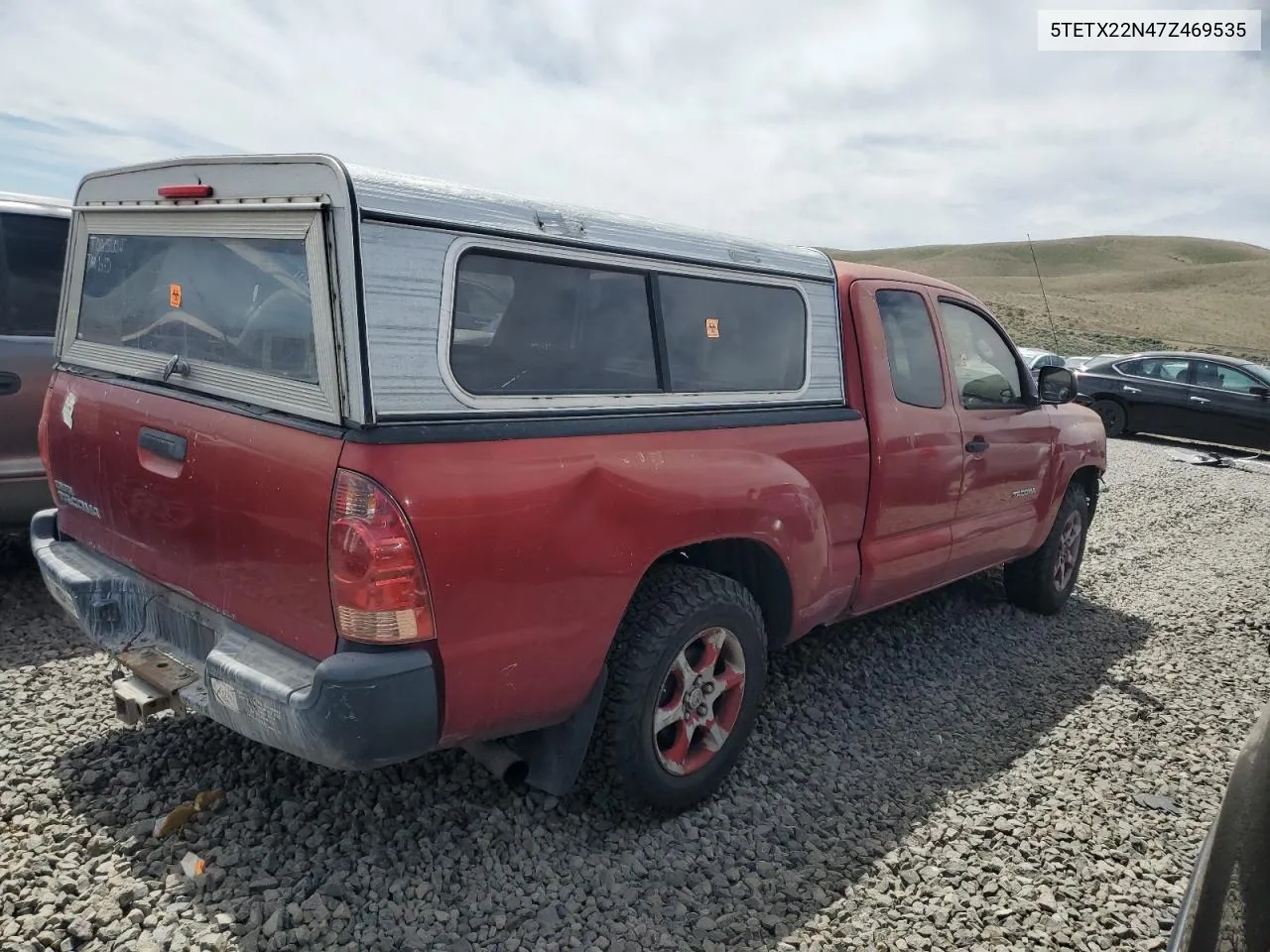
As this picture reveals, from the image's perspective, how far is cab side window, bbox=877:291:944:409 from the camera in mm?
3932

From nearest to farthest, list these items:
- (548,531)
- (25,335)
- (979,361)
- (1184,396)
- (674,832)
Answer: (548,531) < (674,832) < (25,335) < (979,361) < (1184,396)

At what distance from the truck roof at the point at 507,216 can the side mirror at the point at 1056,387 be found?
6.60 feet

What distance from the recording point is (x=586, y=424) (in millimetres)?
2627

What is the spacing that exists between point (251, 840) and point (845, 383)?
2.66 metres

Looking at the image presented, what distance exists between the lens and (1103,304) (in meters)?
57.0

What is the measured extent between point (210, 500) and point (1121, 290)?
85566mm

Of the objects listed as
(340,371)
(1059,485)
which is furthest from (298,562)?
(1059,485)

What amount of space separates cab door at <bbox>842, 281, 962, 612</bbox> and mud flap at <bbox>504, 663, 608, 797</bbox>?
1.53 metres

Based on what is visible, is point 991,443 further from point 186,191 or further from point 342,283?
point 186,191

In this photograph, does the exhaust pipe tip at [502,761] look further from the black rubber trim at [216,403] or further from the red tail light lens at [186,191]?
the red tail light lens at [186,191]

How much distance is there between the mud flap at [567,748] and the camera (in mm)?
2715

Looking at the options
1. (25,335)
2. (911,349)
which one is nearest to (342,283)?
(911,349)

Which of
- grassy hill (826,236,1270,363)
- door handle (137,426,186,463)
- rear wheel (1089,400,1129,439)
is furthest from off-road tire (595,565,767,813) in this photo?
rear wheel (1089,400,1129,439)

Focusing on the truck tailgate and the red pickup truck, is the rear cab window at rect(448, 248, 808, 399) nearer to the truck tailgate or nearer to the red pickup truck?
the red pickup truck
